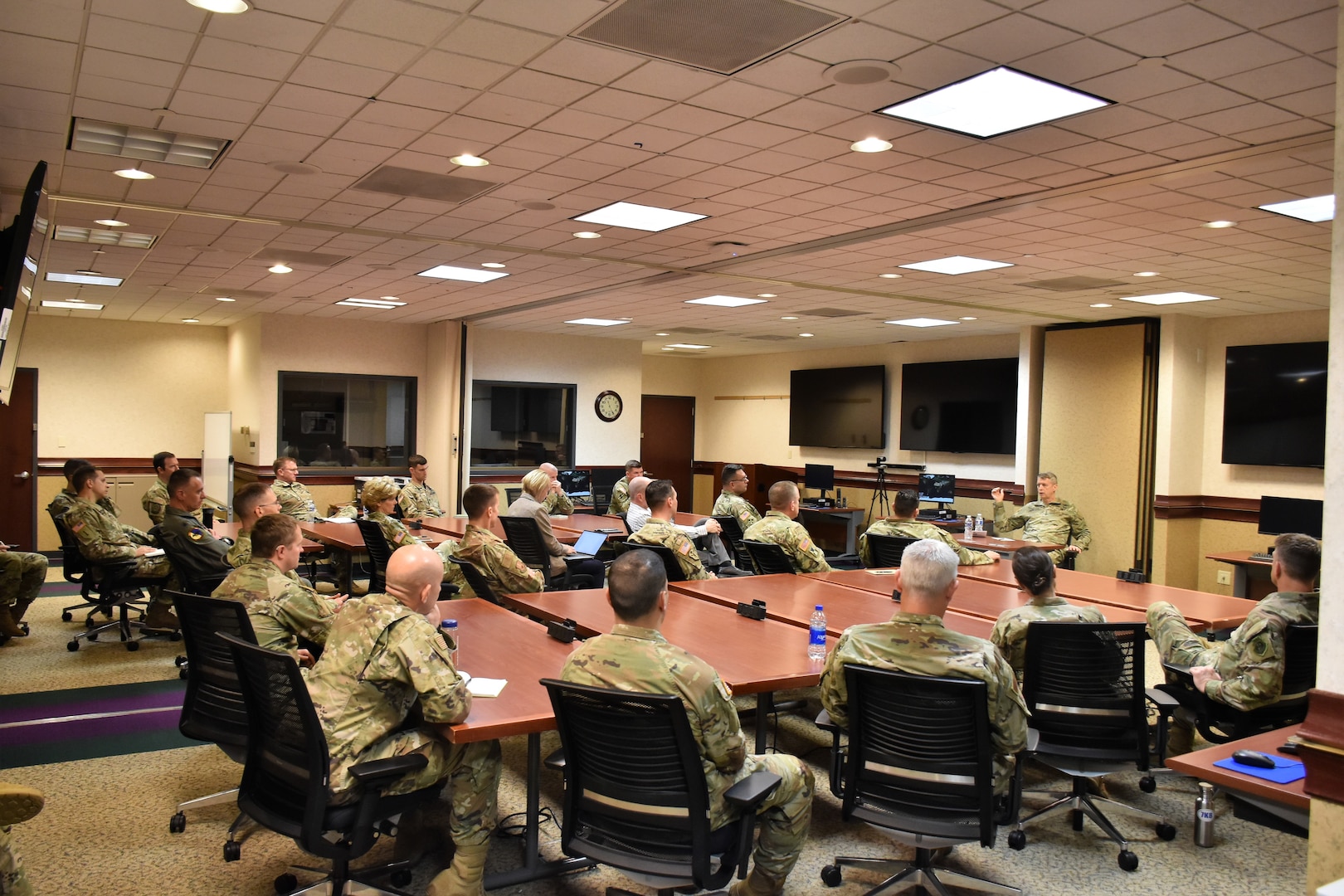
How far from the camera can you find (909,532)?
6.59 m

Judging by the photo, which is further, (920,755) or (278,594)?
(278,594)

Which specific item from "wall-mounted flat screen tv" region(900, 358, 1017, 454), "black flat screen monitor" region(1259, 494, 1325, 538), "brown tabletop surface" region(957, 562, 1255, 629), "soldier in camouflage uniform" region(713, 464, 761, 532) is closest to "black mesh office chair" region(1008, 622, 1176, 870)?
"brown tabletop surface" region(957, 562, 1255, 629)

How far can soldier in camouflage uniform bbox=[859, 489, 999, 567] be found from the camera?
648 cm

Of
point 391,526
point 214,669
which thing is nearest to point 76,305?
point 391,526

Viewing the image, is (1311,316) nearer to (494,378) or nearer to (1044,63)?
(1044,63)

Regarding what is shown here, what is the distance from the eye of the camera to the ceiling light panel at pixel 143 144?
4.46 meters

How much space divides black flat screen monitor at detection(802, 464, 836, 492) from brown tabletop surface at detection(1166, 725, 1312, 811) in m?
10.4

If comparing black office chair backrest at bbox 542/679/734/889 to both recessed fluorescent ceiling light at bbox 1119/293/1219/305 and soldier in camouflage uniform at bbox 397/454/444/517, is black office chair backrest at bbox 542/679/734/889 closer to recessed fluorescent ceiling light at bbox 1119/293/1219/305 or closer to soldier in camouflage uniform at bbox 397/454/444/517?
soldier in camouflage uniform at bbox 397/454/444/517

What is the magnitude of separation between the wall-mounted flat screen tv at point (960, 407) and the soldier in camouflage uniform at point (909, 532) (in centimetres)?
540

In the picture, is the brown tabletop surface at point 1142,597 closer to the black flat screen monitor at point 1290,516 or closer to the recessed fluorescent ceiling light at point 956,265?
the recessed fluorescent ceiling light at point 956,265

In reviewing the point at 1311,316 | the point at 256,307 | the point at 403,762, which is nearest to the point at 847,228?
the point at 403,762

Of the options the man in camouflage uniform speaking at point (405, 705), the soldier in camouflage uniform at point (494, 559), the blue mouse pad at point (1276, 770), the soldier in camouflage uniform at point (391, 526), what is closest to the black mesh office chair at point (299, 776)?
the man in camouflage uniform speaking at point (405, 705)

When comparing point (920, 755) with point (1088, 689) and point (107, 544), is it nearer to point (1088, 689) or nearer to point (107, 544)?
point (1088, 689)

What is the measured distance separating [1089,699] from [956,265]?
4621 mm
